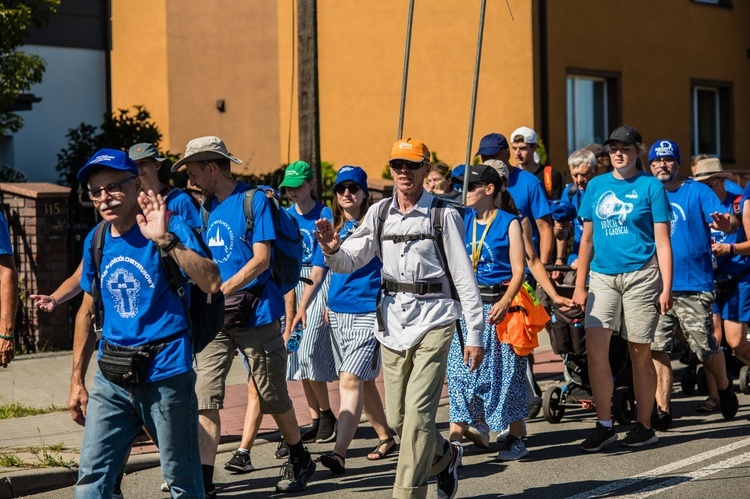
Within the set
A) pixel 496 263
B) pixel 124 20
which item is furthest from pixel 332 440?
pixel 124 20

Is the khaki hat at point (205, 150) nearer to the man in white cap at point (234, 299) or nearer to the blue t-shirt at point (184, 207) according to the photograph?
the man in white cap at point (234, 299)

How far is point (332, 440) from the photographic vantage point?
8.81m

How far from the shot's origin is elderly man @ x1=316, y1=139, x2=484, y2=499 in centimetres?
618

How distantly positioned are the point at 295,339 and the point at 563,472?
6.94ft

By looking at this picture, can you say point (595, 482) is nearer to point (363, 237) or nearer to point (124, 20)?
point (363, 237)

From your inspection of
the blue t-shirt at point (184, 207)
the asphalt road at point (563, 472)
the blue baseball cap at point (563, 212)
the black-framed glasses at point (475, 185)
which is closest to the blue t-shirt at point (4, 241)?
the blue t-shirt at point (184, 207)

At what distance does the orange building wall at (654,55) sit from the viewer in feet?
65.6

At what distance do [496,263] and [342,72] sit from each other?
13855 mm

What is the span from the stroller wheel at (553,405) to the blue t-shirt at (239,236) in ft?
10.4

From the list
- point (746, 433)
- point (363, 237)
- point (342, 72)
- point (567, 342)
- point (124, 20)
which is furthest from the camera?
point (124, 20)

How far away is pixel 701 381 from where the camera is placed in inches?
407

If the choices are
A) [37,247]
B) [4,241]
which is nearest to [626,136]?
[4,241]

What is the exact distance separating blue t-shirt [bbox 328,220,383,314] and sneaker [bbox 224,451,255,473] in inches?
44.6

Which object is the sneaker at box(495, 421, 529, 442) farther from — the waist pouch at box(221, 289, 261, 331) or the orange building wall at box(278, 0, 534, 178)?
the orange building wall at box(278, 0, 534, 178)
